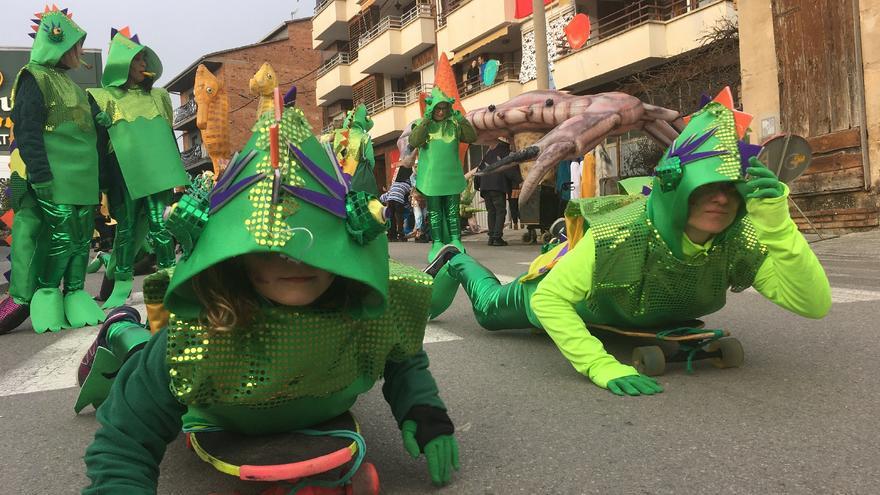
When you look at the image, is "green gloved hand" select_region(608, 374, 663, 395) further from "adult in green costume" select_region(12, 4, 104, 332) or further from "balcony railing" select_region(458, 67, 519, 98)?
"balcony railing" select_region(458, 67, 519, 98)

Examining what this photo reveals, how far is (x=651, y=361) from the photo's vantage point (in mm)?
2756

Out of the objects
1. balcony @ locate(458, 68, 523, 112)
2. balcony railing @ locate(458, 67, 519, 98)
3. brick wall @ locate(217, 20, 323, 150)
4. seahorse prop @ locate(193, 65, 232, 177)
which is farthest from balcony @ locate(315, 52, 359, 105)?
seahorse prop @ locate(193, 65, 232, 177)

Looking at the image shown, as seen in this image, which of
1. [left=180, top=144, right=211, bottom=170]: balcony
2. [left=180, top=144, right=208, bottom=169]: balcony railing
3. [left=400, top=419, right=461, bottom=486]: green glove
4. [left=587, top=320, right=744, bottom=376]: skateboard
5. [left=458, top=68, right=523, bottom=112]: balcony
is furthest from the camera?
[left=180, top=144, right=208, bottom=169]: balcony railing

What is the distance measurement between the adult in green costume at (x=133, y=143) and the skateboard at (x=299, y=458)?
3714 millimetres

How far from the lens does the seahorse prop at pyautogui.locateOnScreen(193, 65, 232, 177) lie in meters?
10.1

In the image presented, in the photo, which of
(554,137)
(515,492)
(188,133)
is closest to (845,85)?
(554,137)

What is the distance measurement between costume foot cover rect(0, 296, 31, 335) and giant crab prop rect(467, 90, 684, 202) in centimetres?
602

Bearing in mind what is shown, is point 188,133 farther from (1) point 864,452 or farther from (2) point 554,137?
(1) point 864,452

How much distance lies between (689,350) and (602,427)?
2.81 feet

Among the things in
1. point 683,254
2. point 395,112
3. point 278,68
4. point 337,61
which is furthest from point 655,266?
point 278,68

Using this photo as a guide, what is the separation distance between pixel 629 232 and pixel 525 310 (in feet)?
3.00

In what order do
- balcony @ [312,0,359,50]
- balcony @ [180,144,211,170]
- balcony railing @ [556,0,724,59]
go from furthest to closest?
1. balcony @ [180,144,211,170]
2. balcony @ [312,0,359,50]
3. balcony railing @ [556,0,724,59]

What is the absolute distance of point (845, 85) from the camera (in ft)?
30.8

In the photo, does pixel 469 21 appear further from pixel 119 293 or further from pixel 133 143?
pixel 119 293
